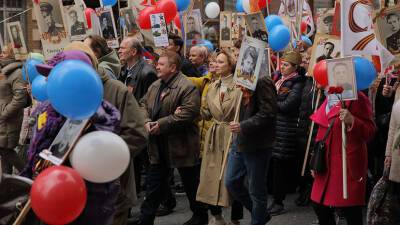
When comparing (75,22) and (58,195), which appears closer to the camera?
(58,195)

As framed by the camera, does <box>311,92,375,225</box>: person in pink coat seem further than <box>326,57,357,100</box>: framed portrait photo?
Yes

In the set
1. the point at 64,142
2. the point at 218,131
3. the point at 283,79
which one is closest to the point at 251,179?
the point at 218,131

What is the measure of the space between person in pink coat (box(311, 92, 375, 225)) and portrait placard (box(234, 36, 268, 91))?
88cm

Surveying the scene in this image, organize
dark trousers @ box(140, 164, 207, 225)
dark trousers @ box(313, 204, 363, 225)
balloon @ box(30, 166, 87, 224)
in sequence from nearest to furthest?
1. balloon @ box(30, 166, 87, 224)
2. dark trousers @ box(313, 204, 363, 225)
3. dark trousers @ box(140, 164, 207, 225)

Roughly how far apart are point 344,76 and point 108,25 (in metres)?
4.21

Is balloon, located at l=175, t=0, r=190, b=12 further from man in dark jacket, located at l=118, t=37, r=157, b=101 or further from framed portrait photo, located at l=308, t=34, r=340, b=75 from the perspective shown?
framed portrait photo, located at l=308, t=34, r=340, b=75

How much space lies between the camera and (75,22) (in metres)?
8.01

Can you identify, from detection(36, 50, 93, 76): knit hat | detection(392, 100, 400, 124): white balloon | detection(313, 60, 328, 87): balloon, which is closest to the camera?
detection(36, 50, 93, 76): knit hat

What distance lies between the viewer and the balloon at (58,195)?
116 inches

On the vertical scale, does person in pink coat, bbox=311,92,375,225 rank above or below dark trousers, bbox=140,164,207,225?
above

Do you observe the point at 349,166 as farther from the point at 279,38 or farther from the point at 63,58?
the point at 279,38

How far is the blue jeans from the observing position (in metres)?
5.96

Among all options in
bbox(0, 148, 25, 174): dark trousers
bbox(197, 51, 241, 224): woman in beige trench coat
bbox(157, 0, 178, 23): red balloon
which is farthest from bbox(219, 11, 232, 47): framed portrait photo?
bbox(0, 148, 25, 174): dark trousers

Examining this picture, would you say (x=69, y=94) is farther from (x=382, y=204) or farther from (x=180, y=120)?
(x=180, y=120)
